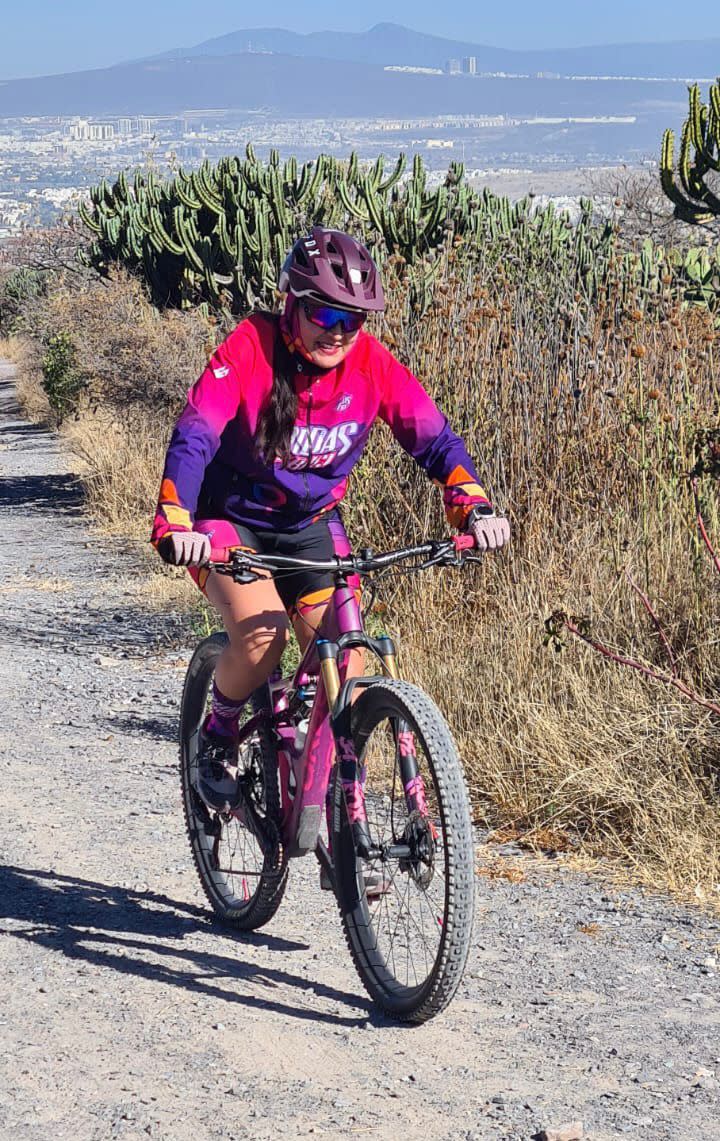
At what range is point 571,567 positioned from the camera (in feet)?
23.3

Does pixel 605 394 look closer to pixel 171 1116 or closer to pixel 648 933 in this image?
pixel 648 933

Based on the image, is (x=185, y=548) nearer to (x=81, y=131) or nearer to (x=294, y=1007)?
(x=294, y=1007)

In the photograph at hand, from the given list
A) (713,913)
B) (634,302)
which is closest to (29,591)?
(634,302)

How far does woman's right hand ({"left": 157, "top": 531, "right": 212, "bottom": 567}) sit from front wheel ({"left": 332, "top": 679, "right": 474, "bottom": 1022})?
54cm

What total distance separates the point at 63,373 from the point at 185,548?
15.5m

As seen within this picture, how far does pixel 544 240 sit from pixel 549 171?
146386 millimetres

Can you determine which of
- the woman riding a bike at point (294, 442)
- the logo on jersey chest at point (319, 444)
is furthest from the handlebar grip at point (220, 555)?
the logo on jersey chest at point (319, 444)

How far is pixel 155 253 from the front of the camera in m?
18.4

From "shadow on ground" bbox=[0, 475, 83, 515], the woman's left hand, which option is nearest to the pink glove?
the woman's left hand

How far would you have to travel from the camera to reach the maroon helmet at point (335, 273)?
4.08 m

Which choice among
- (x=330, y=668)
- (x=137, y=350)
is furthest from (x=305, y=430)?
(x=137, y=350)

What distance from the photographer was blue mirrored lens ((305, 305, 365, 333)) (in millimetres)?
4145

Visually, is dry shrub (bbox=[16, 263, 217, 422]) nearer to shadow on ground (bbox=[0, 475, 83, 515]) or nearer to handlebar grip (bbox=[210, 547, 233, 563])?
shadow on ground (bbox=[0, 475, 83, 515])

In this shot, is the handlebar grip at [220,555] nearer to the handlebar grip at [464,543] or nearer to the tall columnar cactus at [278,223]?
the handlebar grip at [464,543]
